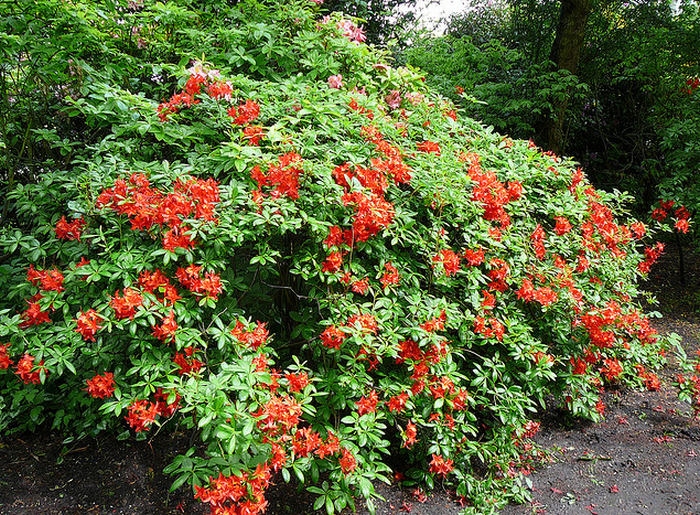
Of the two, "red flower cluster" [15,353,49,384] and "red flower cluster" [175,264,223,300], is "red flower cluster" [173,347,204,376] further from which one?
"red flower cluster" [15,353,49,384]

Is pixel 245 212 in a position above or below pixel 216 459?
above

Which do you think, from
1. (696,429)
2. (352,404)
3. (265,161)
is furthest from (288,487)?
(696,429)

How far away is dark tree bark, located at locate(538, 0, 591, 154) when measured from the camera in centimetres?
528

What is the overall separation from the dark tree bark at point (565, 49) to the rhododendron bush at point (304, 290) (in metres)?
3.06

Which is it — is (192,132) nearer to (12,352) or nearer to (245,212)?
(245,212)

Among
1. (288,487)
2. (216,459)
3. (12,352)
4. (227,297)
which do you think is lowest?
(288,487)

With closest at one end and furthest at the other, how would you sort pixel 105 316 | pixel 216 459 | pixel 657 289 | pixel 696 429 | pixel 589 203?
1. pixel 216 459
2. pixel 105 316
3. pixel 696 429
4. pixel 589 203
5. pixel 657 289

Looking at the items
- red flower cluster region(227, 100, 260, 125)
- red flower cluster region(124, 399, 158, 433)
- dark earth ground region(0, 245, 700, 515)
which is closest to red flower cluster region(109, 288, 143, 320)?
red flower cluster region(124, 399, 158, 433)

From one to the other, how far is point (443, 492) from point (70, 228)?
2.05 meters

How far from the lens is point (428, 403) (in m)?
2.18

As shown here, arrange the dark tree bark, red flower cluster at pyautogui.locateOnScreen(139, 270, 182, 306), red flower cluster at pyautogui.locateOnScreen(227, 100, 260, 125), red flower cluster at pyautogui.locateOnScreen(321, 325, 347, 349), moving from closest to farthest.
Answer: red flower cluster at pyautogui.locateOnScreen(139, 270, 182, 306) → red flower cluster at pyautogui.locateOnScreen(321, 325, 347, 349) → red flower cluster at pyautogui.locateOnScreen(227, 100, 260, 125) → the dark tree bark

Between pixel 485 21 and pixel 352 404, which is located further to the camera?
pixel 485 21

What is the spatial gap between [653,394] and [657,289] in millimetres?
2713

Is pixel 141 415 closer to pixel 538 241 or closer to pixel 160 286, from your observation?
pixel 160 286
